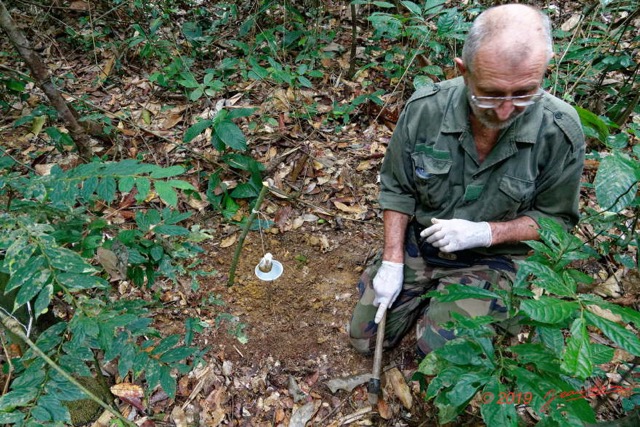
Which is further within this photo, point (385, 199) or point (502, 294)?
point (385, 199)

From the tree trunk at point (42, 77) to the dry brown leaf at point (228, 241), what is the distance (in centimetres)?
124

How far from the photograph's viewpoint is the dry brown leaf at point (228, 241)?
321 centimetres

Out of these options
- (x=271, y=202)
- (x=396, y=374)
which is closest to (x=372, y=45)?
(x=271, y=202)

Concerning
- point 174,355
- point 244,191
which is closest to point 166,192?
point 174,355

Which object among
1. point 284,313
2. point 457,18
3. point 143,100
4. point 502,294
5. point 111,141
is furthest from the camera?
point 143,100

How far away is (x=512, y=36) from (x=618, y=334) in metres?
1.27

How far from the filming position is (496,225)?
7.76 feet

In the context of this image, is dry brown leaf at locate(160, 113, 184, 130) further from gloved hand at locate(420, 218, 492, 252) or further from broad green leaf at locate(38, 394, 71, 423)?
broad green leaf at locate(38, 394, 71, 423)

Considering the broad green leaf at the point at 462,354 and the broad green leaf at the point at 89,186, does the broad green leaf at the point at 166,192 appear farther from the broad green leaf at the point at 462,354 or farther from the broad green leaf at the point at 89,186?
the broad green leaf at the point at 462,354

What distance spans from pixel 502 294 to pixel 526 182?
0.96 metres

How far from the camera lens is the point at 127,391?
7.97 ft

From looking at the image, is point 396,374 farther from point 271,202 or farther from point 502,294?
point 271,202

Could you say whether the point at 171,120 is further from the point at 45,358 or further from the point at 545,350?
the point at 545,350

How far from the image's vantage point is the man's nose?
1995 millimetres
